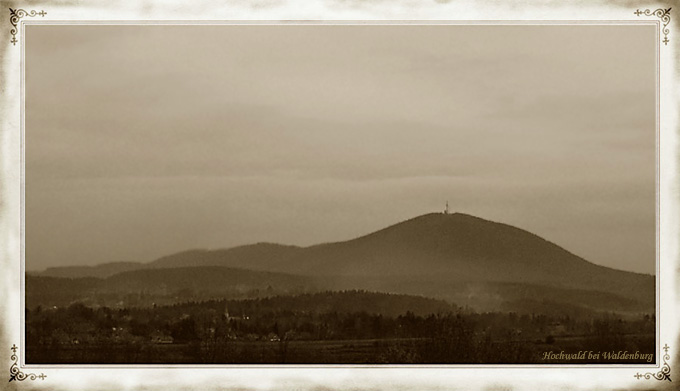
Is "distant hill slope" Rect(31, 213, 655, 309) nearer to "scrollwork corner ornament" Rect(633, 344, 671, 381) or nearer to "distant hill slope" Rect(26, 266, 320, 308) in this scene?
"distant hill slope" Rect(26, 266, 320, 308)

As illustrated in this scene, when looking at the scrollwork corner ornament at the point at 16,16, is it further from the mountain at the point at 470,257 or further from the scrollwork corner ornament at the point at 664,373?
the scrollwork corner ornament at the point at 664,373

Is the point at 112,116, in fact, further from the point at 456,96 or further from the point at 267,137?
the point at 456,96

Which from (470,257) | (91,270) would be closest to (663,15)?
(470,257)

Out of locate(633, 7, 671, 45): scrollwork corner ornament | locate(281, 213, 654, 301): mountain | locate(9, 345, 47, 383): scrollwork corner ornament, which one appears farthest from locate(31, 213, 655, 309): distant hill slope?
locate(633, 7, 671, 45): scrollwork corner ornament

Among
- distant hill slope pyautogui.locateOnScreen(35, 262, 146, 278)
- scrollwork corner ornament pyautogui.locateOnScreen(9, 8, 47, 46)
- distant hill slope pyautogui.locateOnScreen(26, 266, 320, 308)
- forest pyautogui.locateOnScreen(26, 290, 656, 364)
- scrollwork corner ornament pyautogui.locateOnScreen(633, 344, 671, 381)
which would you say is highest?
scrollwork corner ornament pyautogui.locateOnScreen(9, 8, 47, 46)

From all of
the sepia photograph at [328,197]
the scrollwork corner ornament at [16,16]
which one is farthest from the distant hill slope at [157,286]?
the scrollwork corner ornament at [16,16]

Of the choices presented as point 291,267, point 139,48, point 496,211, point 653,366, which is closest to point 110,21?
point 139,48
